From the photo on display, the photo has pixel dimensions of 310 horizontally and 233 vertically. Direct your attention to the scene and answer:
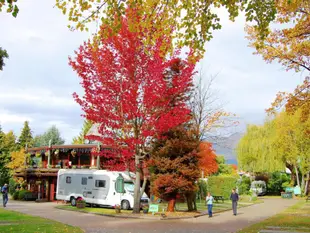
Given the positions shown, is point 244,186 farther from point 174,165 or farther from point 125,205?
point 174,165

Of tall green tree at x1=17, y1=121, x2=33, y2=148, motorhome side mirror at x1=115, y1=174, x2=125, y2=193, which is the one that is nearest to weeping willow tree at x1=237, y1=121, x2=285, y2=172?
motorhome side mirror at x1=115, y1=174, x2=125, y2=193

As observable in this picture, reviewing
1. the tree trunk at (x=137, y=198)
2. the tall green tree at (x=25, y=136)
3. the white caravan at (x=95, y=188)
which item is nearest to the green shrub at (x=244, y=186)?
the white caravan at (x=95, y=188)

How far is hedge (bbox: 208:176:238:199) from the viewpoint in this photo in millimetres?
37375

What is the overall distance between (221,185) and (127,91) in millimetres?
19938

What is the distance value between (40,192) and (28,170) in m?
2.75

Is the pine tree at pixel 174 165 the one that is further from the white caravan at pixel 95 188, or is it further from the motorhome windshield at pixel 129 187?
the white caravan at pixel 95 188

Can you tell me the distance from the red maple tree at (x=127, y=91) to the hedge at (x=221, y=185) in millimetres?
16440

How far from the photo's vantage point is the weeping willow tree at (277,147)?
140 feet

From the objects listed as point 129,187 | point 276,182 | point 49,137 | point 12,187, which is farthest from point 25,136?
point 129,187

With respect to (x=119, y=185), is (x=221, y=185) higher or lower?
higher

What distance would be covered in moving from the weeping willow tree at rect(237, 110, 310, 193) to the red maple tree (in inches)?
910

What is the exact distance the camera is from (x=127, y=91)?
2173 cm

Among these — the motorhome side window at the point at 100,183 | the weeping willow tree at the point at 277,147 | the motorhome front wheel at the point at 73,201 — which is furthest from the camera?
the weeping willow tree at the point at 277,147

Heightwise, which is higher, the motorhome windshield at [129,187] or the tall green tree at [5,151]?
the tall green tree at [5,151]
